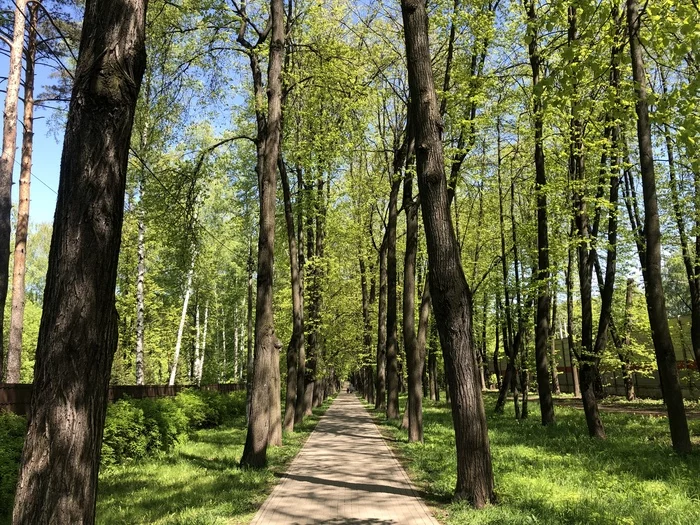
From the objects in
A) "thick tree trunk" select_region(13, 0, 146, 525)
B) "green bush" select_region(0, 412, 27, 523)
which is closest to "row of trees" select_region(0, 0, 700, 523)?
"thick tree trunk" select_region(13, 0, 146, 525)

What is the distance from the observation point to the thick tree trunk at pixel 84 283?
9.12 ft

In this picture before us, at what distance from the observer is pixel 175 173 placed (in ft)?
36.3

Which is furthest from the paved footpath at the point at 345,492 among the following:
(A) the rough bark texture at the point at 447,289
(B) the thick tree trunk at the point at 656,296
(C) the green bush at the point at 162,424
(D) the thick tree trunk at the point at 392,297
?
(D) the thick tree trunk at the point at 392,297

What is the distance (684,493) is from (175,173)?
1072cm

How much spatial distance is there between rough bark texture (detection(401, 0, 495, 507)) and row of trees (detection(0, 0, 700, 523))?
0.09 feet

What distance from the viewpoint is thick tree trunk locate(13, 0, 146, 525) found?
9.12 feet

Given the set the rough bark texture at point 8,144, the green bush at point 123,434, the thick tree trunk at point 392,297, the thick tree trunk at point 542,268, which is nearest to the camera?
the green bush at point 123,434

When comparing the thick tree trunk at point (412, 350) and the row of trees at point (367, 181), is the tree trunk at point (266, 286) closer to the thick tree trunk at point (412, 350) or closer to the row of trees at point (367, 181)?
the row of trees at point (367, 181)

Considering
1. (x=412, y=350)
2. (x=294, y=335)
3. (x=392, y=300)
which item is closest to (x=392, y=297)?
(x=392, y=300)

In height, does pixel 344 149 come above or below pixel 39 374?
above

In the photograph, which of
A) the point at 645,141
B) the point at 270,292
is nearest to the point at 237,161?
the point at 270,292

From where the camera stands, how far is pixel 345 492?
7539 millimetres

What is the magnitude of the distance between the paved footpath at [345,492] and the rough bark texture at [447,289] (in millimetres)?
857

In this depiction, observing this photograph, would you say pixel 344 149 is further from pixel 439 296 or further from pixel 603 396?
pixel 603 396
